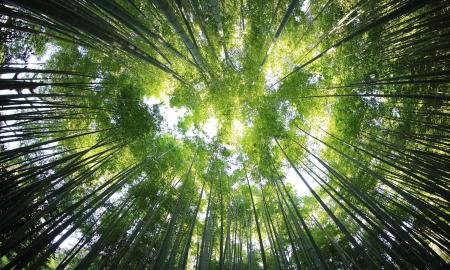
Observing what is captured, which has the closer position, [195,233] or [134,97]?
[134,97]

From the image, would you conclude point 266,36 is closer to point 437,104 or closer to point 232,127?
point 232,127

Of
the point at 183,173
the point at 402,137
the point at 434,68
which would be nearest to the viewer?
the point at 434,68

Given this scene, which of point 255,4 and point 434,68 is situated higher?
point 255,4

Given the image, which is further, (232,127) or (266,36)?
(232,127)

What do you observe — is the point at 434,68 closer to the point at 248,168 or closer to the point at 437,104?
the point at 437,104

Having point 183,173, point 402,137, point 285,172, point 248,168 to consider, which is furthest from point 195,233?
point 402,137

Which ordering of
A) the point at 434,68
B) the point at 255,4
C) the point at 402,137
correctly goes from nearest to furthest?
1. the point at 434,68
2. the point at 402,137
3. the point at 255,4

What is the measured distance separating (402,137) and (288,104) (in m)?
3.09

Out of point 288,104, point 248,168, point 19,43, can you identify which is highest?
point 288,104

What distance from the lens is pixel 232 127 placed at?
7648 mm

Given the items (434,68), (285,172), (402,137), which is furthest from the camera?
(285,172)

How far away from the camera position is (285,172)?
7.33 meters

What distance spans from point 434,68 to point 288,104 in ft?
11.6

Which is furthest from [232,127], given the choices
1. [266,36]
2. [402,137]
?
[402,137]
